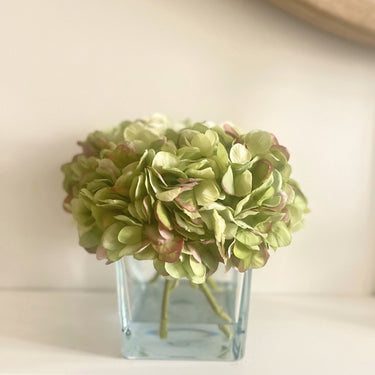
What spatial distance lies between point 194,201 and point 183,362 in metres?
0.17

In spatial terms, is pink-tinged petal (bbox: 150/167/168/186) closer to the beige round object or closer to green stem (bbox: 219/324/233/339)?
green stem (bbox: 219/324/233/339)

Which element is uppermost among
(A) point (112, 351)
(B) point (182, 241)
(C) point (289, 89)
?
(C) point (289, 89)

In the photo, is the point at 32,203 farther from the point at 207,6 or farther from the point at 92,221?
the point at 207,6

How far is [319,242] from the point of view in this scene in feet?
2.31

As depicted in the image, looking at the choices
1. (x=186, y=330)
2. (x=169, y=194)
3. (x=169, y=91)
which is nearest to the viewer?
(x=169, y=194)

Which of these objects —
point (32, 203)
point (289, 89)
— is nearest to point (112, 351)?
point (32, 203)

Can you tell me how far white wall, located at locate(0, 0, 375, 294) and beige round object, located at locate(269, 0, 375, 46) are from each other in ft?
0.10

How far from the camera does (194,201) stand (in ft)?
1.42

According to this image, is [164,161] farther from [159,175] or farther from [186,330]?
[186,330]

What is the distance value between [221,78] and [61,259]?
11.9 inches

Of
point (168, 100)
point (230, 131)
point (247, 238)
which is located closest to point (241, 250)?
point (247, 238)

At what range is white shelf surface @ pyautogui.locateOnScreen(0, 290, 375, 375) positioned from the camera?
0.50 meters

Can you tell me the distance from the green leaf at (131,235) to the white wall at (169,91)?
259 mm

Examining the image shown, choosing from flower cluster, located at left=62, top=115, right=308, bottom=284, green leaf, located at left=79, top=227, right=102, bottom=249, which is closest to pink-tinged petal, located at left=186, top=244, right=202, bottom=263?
flower cluster, located at left=62, top=115, right=308, bottom=284
